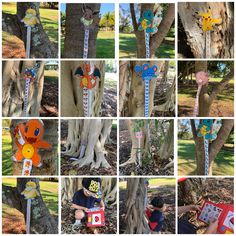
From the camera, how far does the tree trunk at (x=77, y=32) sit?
8.23 m

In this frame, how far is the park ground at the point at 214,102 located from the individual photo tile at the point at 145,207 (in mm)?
598

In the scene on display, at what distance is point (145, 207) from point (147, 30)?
145cm

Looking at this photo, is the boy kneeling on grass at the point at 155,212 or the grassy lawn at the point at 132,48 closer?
the grassy lawn at the point at 132,48

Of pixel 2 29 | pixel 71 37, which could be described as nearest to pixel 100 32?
pixel 71 37

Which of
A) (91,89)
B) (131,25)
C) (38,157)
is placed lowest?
(38,157)

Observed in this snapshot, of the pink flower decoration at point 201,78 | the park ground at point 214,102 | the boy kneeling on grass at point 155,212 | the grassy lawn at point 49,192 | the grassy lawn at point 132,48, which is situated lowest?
the boy kneeling on grass at point 155,212

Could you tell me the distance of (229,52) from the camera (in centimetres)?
832

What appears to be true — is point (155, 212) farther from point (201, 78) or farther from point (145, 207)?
point (201, 78)

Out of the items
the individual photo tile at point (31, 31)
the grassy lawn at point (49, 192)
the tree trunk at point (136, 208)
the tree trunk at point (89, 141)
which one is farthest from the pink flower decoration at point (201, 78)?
the grassy lawn at point (49, 192)

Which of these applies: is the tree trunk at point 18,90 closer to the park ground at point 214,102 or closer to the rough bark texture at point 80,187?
the rough bark texture at point 80,187

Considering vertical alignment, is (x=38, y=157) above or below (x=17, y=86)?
below

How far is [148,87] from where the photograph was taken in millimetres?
8273

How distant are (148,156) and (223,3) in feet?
4.59

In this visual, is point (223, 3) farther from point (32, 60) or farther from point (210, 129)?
point (32, 60)
